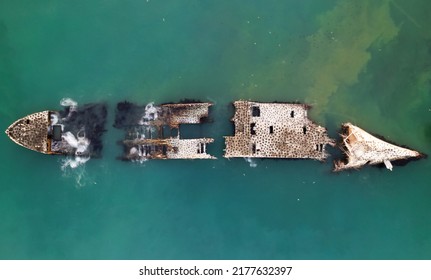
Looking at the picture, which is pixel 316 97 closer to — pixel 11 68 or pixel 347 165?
pixel 347 165

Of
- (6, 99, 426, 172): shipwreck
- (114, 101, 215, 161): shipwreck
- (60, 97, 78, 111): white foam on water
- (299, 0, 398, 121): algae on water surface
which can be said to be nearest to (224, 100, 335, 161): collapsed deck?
(6, 99, 426, 172): shipwreck

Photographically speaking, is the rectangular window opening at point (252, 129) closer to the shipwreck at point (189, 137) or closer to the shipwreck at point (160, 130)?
the shipwreck at point (189, 137)

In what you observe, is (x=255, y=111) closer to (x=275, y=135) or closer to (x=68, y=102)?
(x=275, y=135)

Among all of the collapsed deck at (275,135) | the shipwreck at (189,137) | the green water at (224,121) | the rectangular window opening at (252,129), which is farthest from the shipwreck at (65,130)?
the rectangular window opening at (252,129)

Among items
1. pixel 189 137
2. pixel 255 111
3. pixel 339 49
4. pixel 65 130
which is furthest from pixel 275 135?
pixel 65 130

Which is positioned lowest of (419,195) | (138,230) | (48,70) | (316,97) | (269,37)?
(138,230)
